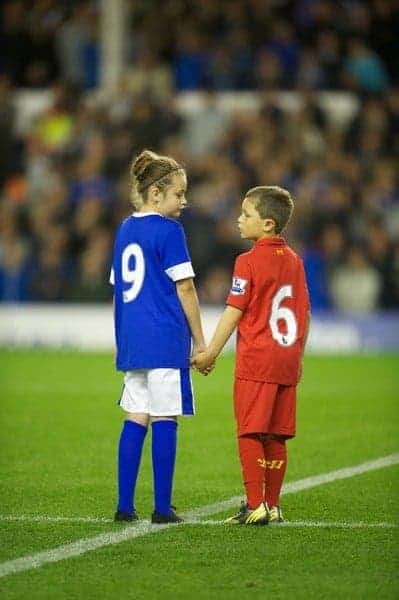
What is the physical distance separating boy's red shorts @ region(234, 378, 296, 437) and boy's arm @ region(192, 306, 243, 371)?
0.18 m

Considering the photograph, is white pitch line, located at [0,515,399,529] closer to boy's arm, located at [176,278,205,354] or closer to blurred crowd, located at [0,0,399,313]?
boy's arm, located at [176,278,205,354]

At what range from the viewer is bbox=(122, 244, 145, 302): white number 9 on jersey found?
6.69 meters

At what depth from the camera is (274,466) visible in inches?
265

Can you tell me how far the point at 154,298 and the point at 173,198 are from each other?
448 millimetres

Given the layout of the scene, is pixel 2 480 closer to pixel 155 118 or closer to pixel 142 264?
pixel 142 264

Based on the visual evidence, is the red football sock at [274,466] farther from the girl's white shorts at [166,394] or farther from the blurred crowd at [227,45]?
the blurred crowd at [227,45]

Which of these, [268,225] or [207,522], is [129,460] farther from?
[268,225]

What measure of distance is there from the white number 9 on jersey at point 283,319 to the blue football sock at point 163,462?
59cm

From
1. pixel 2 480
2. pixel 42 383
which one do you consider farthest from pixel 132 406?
pixel 42 383

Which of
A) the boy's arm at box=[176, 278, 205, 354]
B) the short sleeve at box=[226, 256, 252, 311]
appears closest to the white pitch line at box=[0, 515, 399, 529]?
the boy's arm at box=[176, 278, 205, 354]

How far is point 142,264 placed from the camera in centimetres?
669

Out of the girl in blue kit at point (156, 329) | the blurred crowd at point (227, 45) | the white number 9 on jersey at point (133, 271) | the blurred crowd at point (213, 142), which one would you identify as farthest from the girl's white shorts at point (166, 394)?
the blurred crowd at point (227, 45)

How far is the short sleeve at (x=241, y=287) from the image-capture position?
6.67 metres

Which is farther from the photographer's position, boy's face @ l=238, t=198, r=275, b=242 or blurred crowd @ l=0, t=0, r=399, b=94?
blurred crowd @ l=0, t=0, r=399, b=94
